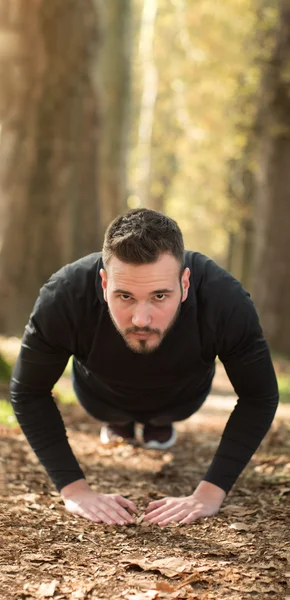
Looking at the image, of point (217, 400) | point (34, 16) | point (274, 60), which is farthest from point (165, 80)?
point (217, 400)

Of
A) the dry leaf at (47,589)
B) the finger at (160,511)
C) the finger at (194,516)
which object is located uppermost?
the dry leaf at (47,589)

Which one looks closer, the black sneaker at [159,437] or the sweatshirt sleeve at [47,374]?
the sweatshirt sleeve at [47,374]

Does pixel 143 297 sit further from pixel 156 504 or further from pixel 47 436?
pixel 156 504

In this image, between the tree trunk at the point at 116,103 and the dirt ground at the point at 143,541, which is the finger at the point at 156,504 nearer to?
the dirt ground at the point at 143,541

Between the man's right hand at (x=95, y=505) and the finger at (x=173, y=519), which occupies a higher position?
the finger at (x=173, y=519)

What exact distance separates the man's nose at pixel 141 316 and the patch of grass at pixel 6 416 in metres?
2.99

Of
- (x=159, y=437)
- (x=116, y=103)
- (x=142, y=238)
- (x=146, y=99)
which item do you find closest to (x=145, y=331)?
(x=142, y=238)

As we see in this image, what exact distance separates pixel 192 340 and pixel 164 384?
0.47 m

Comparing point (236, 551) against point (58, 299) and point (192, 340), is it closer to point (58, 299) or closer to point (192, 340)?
point (192, 340)

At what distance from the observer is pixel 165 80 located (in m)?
29.6

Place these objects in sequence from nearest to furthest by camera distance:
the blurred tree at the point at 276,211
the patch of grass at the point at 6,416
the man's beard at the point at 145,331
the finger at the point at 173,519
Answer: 1. the man's beard at the point at 145,331
2. the finger at the point at 173,519
3. the patch of grass at the point at 6,416
4. the blurred tree at the point at 276,211

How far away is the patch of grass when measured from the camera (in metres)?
6.13

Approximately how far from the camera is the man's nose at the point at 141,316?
3.44 m

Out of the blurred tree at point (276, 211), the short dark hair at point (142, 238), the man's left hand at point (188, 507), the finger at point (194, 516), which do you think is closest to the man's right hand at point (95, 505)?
the man's left hand at point (188, 507)
